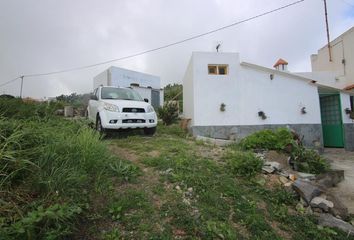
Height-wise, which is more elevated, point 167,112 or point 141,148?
point 167,112

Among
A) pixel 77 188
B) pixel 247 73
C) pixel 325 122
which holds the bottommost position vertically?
pixel 77 188

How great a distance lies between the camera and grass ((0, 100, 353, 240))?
2.16 m

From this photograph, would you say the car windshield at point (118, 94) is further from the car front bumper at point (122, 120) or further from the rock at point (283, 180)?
the rock at point (283, 180)

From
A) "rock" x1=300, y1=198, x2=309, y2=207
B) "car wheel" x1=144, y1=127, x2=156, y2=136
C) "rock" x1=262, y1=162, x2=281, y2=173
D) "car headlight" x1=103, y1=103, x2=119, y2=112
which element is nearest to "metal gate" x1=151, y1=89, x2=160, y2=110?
"car wheel" x1=144, y1=127, x2=156, y2=136

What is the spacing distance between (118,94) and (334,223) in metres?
6.42

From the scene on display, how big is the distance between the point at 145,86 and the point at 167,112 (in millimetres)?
7199

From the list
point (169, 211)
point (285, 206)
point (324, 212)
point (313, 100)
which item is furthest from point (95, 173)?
point (313, 100)

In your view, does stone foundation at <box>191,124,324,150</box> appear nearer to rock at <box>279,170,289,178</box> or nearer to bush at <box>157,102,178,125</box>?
bush at <box>157,102,178,125</box>

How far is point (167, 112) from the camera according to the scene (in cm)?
1109

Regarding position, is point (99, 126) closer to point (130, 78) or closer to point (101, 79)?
point (130, 78)

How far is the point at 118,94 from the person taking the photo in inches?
292

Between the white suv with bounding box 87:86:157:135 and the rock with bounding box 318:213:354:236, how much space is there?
4989 millimetres

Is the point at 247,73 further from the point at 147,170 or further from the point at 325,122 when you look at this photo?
the point at 147,170

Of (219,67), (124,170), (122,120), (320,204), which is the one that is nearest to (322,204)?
(320,204)
